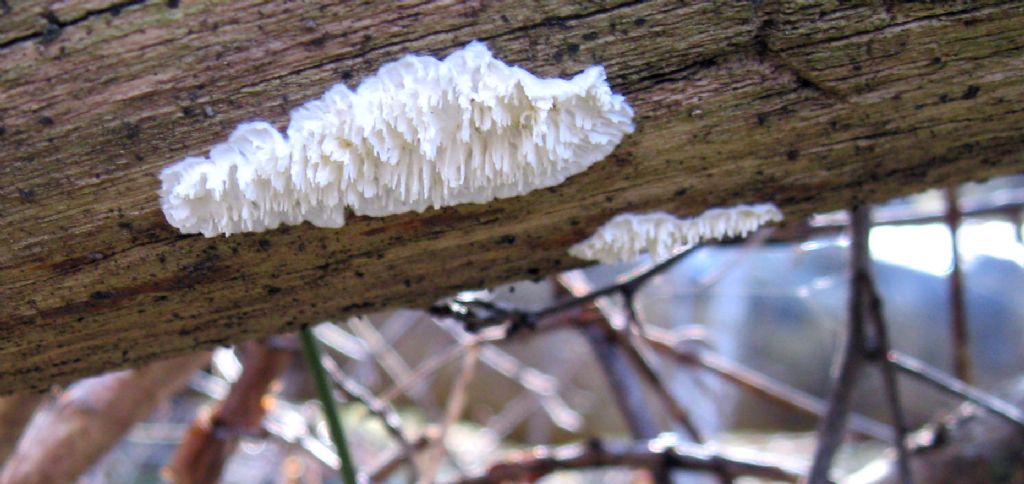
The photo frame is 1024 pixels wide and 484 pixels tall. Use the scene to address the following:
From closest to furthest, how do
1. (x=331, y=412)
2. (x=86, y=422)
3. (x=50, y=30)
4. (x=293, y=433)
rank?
1. (x=50, y=30)
2. (x=331, y=412)
3. (x=86, y=422)
4. (x=293, y=433)

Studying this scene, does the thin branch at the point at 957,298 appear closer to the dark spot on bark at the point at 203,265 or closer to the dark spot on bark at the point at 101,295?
the dark spot on bark at the point at 203,265

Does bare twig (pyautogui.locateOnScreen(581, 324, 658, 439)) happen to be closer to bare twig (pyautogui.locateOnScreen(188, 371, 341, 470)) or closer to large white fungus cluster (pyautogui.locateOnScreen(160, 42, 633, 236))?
bare twig (pyautogui.locateOnScreen(188, 371, 341, 470))

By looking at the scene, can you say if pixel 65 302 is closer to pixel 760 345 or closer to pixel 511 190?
pixel 511 190

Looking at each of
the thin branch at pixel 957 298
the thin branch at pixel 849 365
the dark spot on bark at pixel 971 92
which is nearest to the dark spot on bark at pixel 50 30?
the dark spot on bark at pixel 971 92

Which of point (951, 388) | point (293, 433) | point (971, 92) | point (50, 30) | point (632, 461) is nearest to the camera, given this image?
point (50, 30)

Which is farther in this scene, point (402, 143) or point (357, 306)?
point (357, 306)

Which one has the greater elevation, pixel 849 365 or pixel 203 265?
pixel 203 265

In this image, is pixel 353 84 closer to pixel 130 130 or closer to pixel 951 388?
pixel 130 130

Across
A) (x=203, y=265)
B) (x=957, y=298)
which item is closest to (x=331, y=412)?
(x=203, y=265)

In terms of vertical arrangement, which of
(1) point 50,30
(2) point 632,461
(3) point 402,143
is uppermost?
(1) point 50,30
